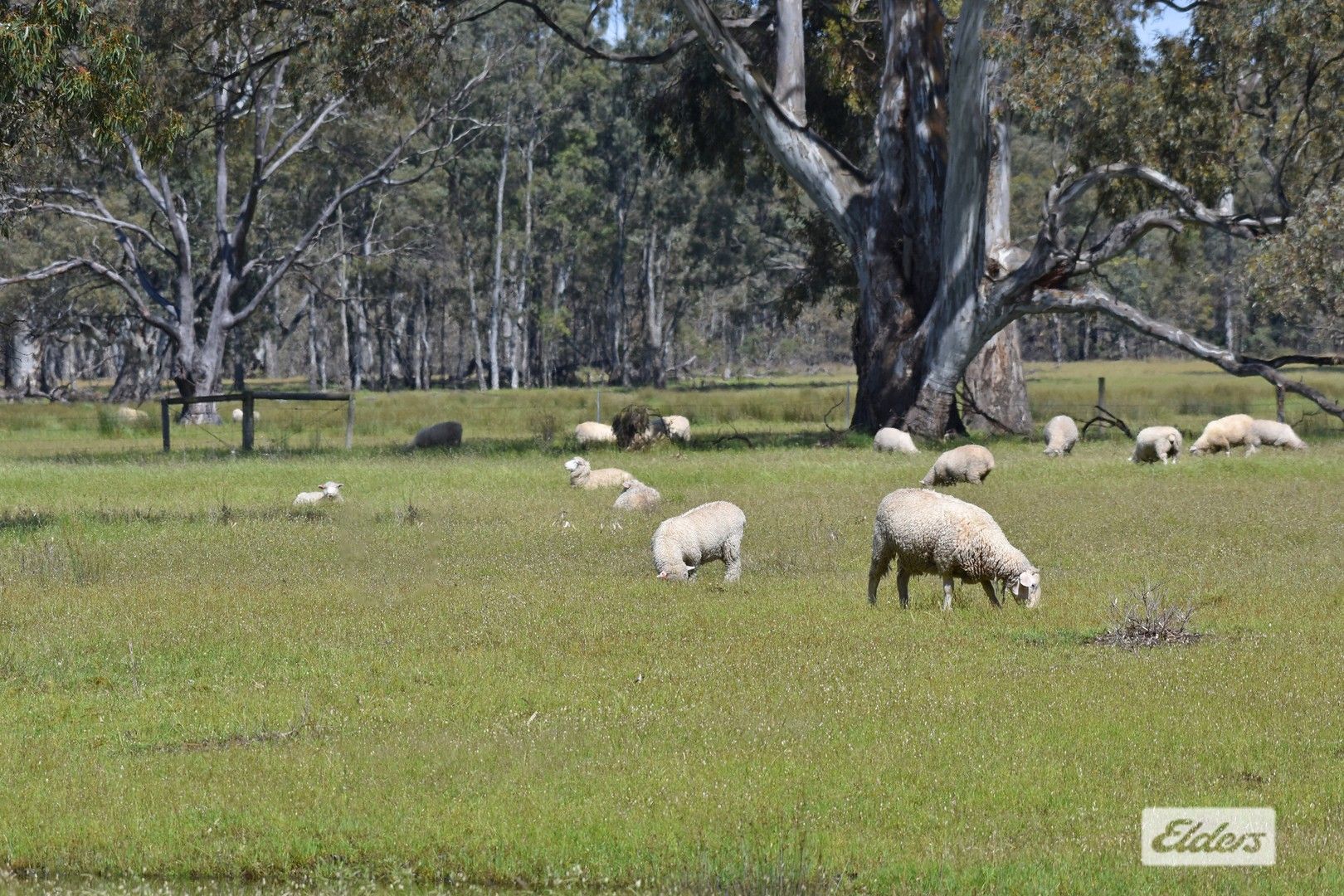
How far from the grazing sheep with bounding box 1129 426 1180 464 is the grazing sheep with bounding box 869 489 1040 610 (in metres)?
14.1

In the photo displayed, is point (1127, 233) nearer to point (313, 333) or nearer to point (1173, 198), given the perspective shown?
point (1173, 198)

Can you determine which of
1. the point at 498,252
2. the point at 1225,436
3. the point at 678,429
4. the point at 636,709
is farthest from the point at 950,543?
the point at 498,252

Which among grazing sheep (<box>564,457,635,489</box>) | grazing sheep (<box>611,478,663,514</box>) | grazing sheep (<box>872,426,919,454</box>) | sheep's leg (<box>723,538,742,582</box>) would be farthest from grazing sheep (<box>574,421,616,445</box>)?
sheep's leg (<box>723,538,742,582</box>)

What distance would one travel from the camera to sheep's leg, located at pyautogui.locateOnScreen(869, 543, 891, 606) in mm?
12109

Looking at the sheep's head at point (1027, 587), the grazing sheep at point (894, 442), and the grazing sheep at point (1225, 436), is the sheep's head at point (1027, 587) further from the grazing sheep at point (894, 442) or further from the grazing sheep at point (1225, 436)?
the grazing sheep at point (1225, 436)

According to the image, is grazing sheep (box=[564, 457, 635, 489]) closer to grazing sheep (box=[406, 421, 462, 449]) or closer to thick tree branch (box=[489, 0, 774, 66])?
grazing sheep (box=[406, 421, 462, 449])

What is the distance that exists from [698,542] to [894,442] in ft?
50.8

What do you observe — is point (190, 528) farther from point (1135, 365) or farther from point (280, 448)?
point (1135, 365)

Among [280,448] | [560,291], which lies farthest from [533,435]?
[560,291]

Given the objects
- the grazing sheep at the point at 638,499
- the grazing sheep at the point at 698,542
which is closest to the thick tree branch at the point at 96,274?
the grazing sheep at the point at 638,499

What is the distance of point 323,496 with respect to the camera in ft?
67.8

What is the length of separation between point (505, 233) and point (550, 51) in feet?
28.3

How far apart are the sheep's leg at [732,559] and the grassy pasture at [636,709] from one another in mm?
269

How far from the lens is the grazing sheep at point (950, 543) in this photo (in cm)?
1166
